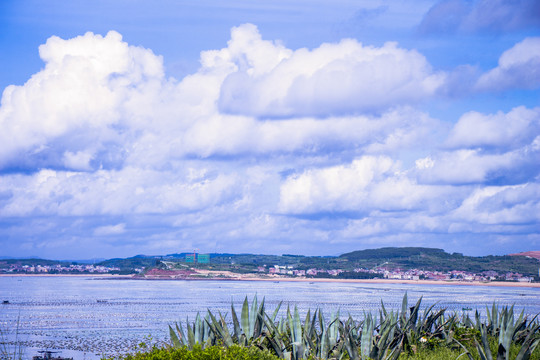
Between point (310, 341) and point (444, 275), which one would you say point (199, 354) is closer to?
point (310, 341)

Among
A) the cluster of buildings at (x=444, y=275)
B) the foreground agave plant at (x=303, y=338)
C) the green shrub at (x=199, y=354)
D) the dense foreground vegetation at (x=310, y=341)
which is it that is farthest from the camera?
the cluster of buildings at (x=444, y=275)

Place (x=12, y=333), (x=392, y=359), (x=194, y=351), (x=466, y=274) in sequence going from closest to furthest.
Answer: (x=194, y=351) → (x=392, y=359) → (x=12, y=333) → (x=466, y=274)

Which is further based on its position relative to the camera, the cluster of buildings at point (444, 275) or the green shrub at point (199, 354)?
the cluster of buildings at point (444, 275)

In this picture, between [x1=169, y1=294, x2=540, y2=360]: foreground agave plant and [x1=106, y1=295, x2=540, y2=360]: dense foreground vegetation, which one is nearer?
[x1=106, y1=295, x2=540, y2=360]: dense foreground vegetation

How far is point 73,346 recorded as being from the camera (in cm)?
3638

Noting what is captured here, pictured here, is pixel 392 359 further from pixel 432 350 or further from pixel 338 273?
pixel 338 273

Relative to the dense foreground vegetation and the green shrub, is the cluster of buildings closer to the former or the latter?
the dense foreground vegetation

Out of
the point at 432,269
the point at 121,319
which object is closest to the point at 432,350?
the point at 121,319

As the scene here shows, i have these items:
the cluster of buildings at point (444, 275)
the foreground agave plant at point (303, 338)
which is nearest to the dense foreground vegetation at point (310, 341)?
the foreground agave plant at point (303, 338)

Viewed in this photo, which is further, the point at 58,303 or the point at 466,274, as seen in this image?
the point at 466,274

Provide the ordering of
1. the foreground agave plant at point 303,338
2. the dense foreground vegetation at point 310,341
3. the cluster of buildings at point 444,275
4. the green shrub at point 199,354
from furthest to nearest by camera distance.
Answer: the cluster of buildings at point 444,275
the foreground agave plant at point 303,338
the dense foreground vegetation at point 310,341
the green shrub at point 199,354

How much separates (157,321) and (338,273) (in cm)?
14788

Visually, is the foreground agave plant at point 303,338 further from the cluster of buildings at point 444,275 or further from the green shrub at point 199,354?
the cluster of buildings at point 444,275

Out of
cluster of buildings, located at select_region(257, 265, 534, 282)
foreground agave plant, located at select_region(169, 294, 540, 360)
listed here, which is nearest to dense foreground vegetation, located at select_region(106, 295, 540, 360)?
foreground agave plant, located at select_region(169, 294, 540, 360)
